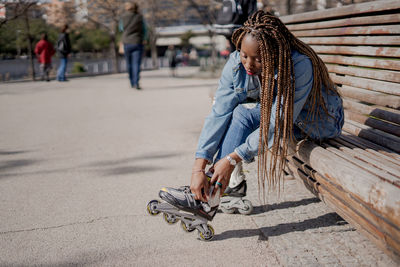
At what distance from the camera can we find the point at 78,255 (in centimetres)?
239

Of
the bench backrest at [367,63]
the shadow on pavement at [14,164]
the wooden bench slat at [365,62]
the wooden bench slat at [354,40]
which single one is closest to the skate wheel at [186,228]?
the bench backrest at [367,63]

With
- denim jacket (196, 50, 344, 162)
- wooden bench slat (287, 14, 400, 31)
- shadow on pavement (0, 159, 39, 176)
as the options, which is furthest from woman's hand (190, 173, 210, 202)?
shadow on pavement (0, 159, 39, 176)

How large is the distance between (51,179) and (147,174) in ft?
3.04

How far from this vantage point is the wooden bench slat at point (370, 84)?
9.37 ft

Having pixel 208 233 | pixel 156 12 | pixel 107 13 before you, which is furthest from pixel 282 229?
pixel 156 12

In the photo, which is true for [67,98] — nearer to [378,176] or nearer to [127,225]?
[127,225]

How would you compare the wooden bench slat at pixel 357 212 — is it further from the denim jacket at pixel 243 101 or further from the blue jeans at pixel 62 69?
the blue jeans at pixel 62 69

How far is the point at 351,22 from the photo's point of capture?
3539mm

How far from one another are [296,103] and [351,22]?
65.2 inches

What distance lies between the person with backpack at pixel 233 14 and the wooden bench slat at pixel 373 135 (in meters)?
2.31

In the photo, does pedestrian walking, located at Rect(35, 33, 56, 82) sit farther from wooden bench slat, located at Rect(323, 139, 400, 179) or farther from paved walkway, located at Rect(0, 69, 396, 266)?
wooden bench slat, located at Rect(323, 139, 400, 179)

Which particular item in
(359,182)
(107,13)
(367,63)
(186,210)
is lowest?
(186,210)

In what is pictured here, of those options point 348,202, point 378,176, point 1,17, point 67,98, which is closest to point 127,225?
point 348,202

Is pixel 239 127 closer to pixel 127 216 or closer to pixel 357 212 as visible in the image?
pixel 357 212
